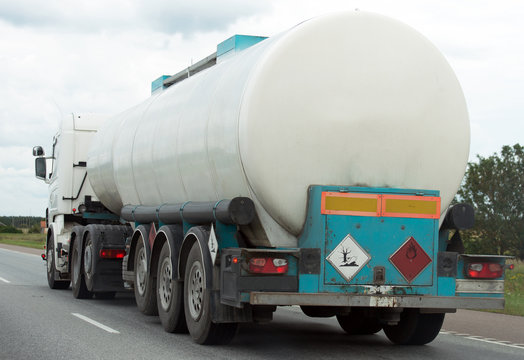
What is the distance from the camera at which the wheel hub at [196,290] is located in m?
9.34

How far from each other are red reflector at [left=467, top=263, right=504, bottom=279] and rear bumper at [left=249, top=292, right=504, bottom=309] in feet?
0.97

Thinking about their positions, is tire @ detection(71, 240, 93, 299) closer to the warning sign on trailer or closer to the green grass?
the warning sign on trailer

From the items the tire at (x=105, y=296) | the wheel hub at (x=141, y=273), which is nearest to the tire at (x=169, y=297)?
the wheel hub at (x=141, y=273)

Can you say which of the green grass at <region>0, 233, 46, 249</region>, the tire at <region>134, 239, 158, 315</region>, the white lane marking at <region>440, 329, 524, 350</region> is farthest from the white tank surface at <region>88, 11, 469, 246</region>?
the green grass at <region>0, 233, 46, 249</region>

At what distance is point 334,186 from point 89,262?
7038mm

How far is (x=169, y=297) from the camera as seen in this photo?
1056 centimetres

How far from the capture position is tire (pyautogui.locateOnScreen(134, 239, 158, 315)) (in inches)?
451

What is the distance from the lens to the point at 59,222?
664 inches

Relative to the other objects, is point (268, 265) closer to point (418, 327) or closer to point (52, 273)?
point (418, 327)

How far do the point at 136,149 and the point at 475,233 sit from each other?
23175 millimetres

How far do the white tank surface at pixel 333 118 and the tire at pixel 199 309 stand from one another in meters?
0.84

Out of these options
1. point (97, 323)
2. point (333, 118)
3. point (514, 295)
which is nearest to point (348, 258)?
point (333, 118)

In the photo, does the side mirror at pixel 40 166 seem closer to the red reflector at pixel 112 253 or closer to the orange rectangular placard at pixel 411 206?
the red reflector at pixel 112 253

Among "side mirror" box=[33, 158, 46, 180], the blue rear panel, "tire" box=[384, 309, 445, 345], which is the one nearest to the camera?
the blue rear panel
